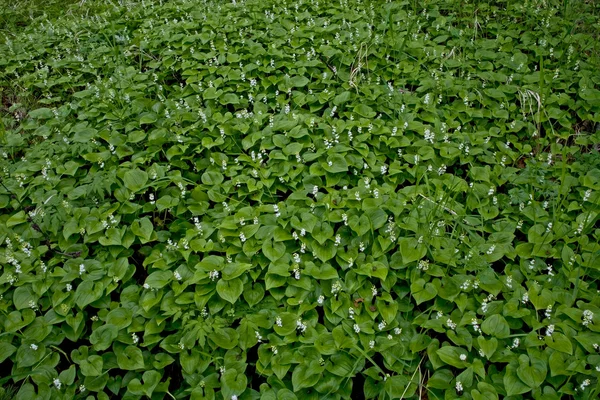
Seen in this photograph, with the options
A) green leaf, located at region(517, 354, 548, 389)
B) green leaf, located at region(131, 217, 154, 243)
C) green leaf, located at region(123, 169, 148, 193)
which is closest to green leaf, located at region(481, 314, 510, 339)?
green leaf, located at region(517, 354, 548, 389)

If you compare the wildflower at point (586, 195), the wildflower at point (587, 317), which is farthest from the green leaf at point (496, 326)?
the wildflower at point (586, 195)

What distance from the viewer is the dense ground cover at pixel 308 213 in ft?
9.57

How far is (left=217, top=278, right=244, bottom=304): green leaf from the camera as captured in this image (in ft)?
10.1

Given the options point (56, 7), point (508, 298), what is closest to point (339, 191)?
point (508, 298)

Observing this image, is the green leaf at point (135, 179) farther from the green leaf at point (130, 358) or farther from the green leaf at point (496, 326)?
the green leaf at point (496, 326)

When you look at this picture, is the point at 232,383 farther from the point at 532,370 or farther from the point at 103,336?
the point at 532,370

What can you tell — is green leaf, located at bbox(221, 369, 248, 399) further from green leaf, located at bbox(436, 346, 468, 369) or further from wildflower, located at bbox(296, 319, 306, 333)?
green leaf, located at bbox(436, 346, 468, 369)

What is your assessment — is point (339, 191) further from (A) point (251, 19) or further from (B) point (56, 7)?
(B) point (56, 7)

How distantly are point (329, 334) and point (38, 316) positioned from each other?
2.09 metres

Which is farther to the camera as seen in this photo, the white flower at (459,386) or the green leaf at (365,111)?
the green leaf at (365,111)

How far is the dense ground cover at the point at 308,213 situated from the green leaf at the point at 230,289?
1 cm

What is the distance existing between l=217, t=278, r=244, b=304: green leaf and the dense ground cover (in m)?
0.01

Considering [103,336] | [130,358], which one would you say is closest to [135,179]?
[103,336]

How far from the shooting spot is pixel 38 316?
320cm
